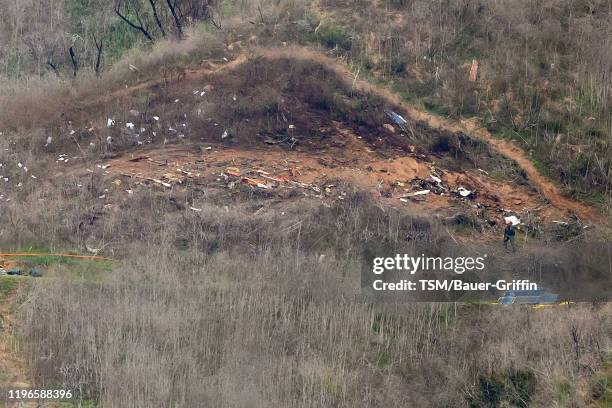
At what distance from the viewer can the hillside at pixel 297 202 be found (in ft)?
45.4

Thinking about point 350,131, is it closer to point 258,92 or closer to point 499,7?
point 258,92

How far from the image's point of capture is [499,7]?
19797 mm

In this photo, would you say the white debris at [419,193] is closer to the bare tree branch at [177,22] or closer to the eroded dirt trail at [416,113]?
the eroded dirt trail at [416,113]

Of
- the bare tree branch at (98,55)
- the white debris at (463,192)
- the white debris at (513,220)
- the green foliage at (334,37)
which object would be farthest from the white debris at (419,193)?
the bare tree branch at (98,55)

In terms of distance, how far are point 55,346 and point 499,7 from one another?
10454mm

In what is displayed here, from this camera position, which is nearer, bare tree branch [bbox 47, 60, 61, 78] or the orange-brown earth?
the orange-brown earth

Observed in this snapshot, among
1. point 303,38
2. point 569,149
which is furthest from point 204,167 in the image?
point 569,149

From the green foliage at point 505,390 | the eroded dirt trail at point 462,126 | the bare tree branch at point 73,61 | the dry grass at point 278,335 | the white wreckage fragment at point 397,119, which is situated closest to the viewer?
the dry grass at point 278,335

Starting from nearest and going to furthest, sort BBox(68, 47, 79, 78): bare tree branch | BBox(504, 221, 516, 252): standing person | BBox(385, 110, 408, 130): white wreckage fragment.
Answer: BBox(504, 221, 516, 252): standing person, BBox(385, 110, 408, 130): white wreckage fragment, BBox(68, 47, 79, 78): bare tree branch

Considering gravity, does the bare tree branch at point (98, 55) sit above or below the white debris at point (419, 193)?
above

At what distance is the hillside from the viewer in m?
13.8

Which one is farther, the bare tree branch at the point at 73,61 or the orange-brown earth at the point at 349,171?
the bare tree branch at the point at 73,61

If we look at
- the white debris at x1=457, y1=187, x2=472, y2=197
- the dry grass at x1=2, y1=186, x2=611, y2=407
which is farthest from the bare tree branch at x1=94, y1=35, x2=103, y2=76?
the white debris at x1=457, y1=187, x2=472, y2=197

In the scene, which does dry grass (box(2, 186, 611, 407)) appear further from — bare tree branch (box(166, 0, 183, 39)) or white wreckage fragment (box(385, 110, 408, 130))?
bare tree branch (box(166, 0, 183, 39))
